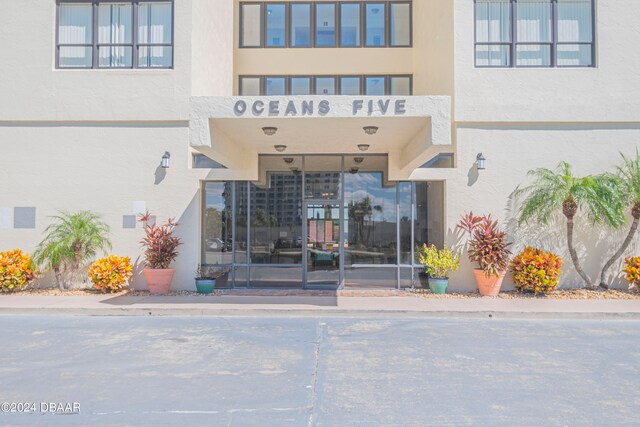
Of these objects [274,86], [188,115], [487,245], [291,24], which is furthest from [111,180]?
[487,245]

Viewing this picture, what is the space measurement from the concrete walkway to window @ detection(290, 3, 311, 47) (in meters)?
8.49

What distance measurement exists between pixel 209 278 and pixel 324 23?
28.8ft

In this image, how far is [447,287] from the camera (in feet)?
42.1

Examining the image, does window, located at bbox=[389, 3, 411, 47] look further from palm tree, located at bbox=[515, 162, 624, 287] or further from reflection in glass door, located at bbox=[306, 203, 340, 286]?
palm tree, located at bbox=[515, 162, 624, 287]

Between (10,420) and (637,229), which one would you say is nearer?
(10,420)

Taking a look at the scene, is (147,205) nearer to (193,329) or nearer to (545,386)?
(193,329)

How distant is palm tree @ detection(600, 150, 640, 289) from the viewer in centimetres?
1205

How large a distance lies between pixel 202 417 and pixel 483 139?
10324 millimetres

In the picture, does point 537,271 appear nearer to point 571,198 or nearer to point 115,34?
point 571,198

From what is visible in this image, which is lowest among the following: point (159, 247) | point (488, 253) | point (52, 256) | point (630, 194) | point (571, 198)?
point (52, 256)

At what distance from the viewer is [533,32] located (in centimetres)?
1311

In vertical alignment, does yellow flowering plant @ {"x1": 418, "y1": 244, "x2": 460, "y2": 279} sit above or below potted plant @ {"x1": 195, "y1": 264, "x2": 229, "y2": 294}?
above

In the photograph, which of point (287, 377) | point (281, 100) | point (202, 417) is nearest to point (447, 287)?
point (281, 100)

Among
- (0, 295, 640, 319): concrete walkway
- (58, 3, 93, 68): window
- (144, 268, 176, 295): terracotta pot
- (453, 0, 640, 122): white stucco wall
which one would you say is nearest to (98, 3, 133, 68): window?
(58, 3, 93, 68): window
